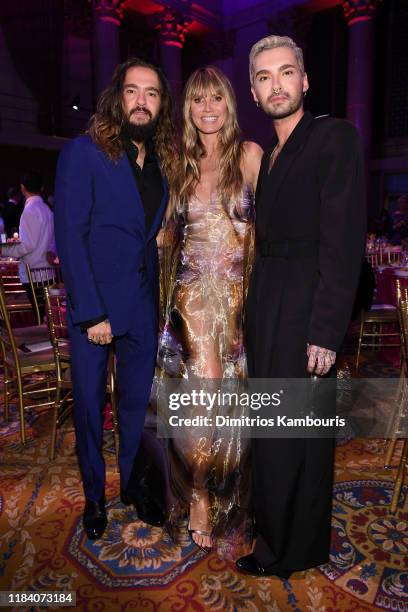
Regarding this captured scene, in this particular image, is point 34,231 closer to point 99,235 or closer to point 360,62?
point 99,235

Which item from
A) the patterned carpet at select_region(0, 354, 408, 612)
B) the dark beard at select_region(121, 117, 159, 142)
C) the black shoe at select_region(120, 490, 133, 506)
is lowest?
the patterned carpet at select_region(0, 354, 408, 612)

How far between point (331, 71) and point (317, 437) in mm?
12549

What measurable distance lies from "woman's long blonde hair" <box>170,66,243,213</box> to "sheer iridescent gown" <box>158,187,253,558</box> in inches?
2.5

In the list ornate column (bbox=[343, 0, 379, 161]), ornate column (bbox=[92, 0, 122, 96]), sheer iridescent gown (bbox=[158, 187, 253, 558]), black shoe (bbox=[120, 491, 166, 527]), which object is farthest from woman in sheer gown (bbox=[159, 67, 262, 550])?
ornate column (bbox=[343, 0, 379, 161])

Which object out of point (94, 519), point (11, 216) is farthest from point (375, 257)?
point (11, 216)

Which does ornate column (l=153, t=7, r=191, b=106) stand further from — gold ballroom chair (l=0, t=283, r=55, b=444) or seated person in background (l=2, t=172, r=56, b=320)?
gold ballroom chair (l=0, t=283, r=55, b=444)

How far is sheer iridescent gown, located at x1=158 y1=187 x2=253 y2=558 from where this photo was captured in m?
2.12

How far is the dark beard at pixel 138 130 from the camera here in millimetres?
2098

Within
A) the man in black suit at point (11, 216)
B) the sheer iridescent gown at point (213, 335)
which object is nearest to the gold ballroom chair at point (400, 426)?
the sheer iridescent gown at point (213, 335)

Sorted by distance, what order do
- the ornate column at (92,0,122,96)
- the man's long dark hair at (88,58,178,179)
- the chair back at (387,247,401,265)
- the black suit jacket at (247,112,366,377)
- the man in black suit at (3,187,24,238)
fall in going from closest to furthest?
the black suit jacket at (247,112,366,377) → the man's long dark hair at (88,58,178,179) → the chair back at (387,247,401,265) → the man in black suit at (3,187,24,238) → the ornate column at (92,0,122,96)

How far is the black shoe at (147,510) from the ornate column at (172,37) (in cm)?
1124

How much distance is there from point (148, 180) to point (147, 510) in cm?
163

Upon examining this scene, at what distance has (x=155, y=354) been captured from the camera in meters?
2.24

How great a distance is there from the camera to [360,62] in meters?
10.6
